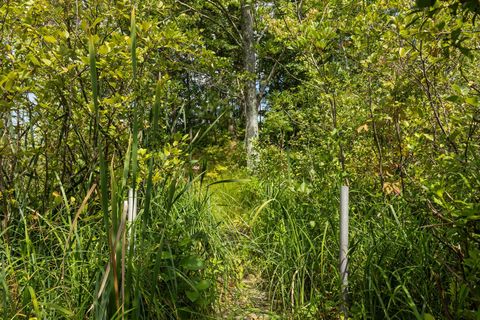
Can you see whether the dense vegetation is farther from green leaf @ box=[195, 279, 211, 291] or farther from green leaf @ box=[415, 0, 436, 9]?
green leaf @ box=[415, 0, 436, 9]

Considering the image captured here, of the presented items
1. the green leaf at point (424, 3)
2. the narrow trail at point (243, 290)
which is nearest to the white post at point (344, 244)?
the narrow trail at point (243, 290)

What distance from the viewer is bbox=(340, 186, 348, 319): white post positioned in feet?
6.45

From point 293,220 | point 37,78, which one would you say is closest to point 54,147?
point 37,78

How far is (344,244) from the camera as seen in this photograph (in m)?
2.00

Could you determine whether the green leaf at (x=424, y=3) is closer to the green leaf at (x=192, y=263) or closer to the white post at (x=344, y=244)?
the white post at (x=344, y=244)

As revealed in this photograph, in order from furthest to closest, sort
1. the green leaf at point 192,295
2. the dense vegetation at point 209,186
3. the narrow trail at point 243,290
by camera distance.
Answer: the narrow trail at point 243,290, the green leaf at point 192,295, the dense vegetation at point 209,186

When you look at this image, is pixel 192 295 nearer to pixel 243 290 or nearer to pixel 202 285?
pixel 202 285

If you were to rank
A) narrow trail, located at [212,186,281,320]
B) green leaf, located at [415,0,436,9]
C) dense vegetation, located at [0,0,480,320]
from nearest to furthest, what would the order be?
green leaf, located at [415,0,436,9], dense vegetation, located at [0,0,480,320], narrow trail, located at [212,186,281,320]

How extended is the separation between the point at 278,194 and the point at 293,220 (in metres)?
0.69

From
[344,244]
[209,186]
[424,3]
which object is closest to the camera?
[424,3]

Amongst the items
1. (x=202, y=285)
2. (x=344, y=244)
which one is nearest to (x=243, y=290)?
(x=202, y=285)

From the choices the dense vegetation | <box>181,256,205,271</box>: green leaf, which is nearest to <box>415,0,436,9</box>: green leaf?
the dense vegetation

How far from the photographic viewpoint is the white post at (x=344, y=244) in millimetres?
1967

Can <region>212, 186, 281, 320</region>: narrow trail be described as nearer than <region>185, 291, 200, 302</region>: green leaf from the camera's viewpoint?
No
